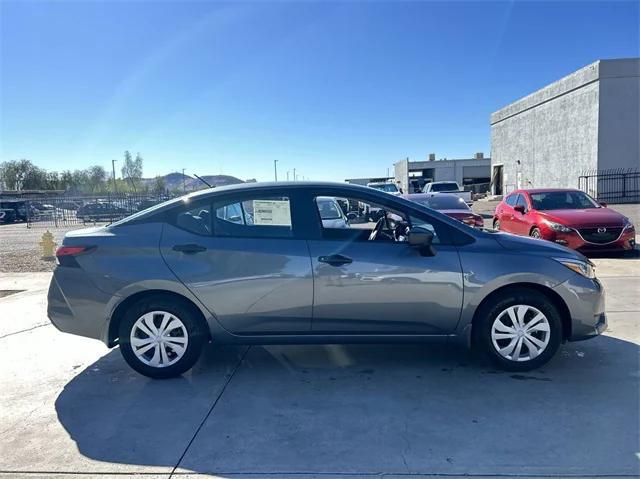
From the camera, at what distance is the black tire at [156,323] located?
4.08 metres

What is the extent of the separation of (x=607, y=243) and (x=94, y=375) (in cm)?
935

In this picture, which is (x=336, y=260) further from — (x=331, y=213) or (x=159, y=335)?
(x=159, y=335)

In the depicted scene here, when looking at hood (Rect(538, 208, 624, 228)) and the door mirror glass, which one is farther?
hood (Rect(538, 208, 624, 228))

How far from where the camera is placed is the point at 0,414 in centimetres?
366

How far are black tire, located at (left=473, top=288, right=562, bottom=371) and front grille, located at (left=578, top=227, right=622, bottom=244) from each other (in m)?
6.33

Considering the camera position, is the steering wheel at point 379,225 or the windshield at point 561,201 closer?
the steering wheel at point 379,225

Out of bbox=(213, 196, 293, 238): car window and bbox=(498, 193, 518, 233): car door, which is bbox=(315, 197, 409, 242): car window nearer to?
bbox=(213, 196, 293, 238): car window

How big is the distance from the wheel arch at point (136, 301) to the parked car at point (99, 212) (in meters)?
26.9

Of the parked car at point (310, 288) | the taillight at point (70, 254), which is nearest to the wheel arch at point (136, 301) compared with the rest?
the parked car at point (310, 288)

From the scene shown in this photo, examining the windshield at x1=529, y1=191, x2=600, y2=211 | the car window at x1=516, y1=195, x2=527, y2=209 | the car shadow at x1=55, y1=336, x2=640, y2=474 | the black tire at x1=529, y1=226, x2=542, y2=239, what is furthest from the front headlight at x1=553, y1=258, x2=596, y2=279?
the car window at x1=516, y1=195, x2=527, y2=209

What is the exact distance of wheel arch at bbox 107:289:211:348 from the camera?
13.4 ft

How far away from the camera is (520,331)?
13.1 ft

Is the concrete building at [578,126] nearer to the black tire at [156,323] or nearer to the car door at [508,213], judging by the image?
the car door at [508,213]

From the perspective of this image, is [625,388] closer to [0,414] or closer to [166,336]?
[166,336]
